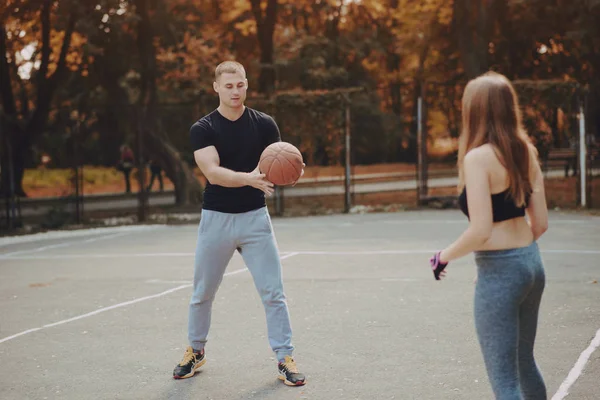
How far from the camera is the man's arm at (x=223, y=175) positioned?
627 centimetres

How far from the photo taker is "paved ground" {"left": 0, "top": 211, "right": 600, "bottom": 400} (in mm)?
6516

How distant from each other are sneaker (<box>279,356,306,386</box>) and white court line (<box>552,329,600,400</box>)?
1.72 m

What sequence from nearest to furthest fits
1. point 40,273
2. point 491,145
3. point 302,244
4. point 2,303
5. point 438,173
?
point 491,145, point 2,303, point 40,273, point 302,244, point 438,173

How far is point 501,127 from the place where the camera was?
4.30 m

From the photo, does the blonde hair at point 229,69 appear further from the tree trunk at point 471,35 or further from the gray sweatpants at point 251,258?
the tree trunk at point 471,35

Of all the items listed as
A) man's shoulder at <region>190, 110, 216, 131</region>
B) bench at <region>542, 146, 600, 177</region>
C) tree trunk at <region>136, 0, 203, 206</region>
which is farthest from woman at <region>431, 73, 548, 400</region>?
tree trunk at <region>136, 0, 203, 206</region>

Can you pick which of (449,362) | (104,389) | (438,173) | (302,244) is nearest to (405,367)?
(449,362)

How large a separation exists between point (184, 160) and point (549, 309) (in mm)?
18261

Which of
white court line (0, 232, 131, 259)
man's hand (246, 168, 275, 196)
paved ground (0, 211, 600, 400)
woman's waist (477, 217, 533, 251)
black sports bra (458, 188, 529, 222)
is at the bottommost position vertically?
white court line (0, 232, 131, 259)

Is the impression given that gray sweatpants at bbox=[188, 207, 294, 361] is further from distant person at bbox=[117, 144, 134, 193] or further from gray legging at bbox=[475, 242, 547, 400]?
distant person at bbox=[117, 144, 134, 193]

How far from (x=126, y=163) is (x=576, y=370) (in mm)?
20960

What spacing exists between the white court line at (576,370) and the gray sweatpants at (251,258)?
1.87m

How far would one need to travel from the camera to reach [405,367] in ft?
22.6

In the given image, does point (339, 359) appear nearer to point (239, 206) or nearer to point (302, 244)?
point (239, 206)
